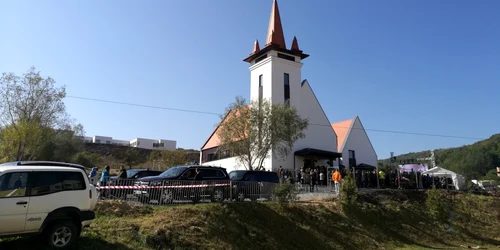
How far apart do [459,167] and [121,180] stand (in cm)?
10909

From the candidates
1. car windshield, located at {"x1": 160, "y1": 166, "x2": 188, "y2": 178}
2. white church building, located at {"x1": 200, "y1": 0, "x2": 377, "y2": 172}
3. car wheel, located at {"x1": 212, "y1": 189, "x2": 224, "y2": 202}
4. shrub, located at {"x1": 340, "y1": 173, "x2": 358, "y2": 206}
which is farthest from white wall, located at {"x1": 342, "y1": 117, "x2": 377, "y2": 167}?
car windshield, located at {"x1": 160, "y1": 166, "x2": 188, "y2": 178}

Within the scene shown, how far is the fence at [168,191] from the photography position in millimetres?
15609

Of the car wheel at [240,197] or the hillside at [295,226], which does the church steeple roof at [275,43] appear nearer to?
the hillside at [295,226]

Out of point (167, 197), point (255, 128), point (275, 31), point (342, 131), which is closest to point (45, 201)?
point (167, 197)

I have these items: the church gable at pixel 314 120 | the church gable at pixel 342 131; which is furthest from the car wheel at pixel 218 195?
the church gable at pixel 342 131

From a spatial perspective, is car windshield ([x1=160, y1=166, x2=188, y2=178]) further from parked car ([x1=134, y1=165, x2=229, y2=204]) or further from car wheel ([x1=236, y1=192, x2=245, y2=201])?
car wheel ([x1=236, y1=192, x2=245, y2=201])

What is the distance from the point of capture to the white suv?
8414 mm

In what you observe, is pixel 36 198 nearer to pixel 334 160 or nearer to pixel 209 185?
pixel 209 185

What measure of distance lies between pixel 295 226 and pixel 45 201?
10981 millimetres

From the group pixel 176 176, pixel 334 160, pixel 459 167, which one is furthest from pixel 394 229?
pixel 459 167

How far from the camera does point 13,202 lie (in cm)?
841

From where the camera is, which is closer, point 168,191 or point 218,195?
point 168,191

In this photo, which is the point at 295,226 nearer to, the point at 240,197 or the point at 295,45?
the point at 240,197

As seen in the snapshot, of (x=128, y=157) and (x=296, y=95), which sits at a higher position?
(x=296, y=95)
